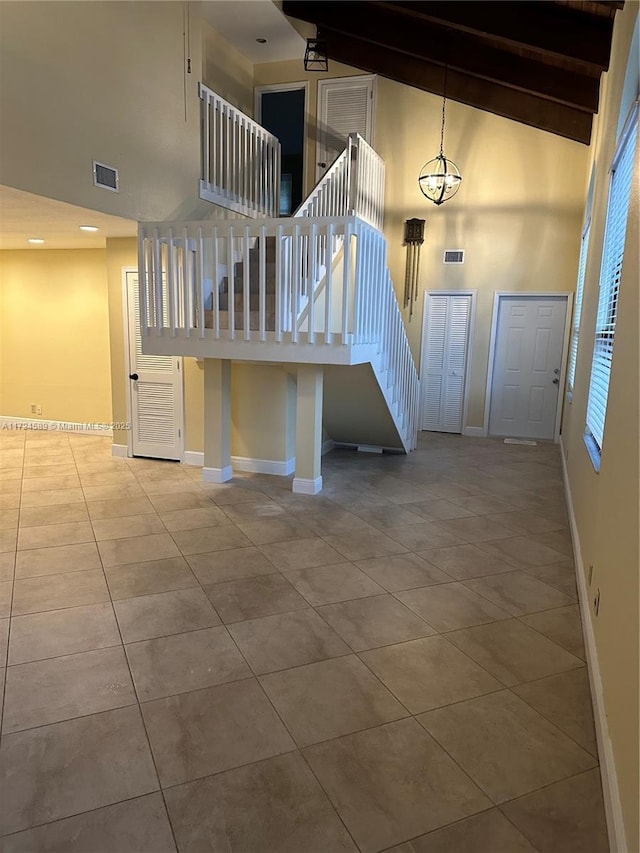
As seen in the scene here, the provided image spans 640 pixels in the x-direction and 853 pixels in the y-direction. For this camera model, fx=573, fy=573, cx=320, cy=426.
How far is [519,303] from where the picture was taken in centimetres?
758

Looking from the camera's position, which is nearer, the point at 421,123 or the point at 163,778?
the point at 163,778

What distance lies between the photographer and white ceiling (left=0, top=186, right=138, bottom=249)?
414 cm

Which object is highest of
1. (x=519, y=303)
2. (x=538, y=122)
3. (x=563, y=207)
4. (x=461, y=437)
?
(x=538, y=122)

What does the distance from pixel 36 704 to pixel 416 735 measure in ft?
4.78

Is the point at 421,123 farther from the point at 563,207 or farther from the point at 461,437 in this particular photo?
the point at 461,437

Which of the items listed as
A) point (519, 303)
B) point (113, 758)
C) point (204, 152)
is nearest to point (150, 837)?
point (113, 758)

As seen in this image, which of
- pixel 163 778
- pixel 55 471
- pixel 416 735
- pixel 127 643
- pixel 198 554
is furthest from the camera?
pixel 55 471

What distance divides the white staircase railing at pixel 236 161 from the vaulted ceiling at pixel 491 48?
164cm

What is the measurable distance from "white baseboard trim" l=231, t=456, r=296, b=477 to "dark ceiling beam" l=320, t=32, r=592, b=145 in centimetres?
507

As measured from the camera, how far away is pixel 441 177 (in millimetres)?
6738

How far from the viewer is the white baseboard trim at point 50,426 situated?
7270 mm

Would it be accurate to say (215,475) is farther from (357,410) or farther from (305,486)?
(357,410)

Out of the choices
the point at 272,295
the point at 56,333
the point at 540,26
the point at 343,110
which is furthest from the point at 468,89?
the point at 56,333

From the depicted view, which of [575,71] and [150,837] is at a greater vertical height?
[575,71]
